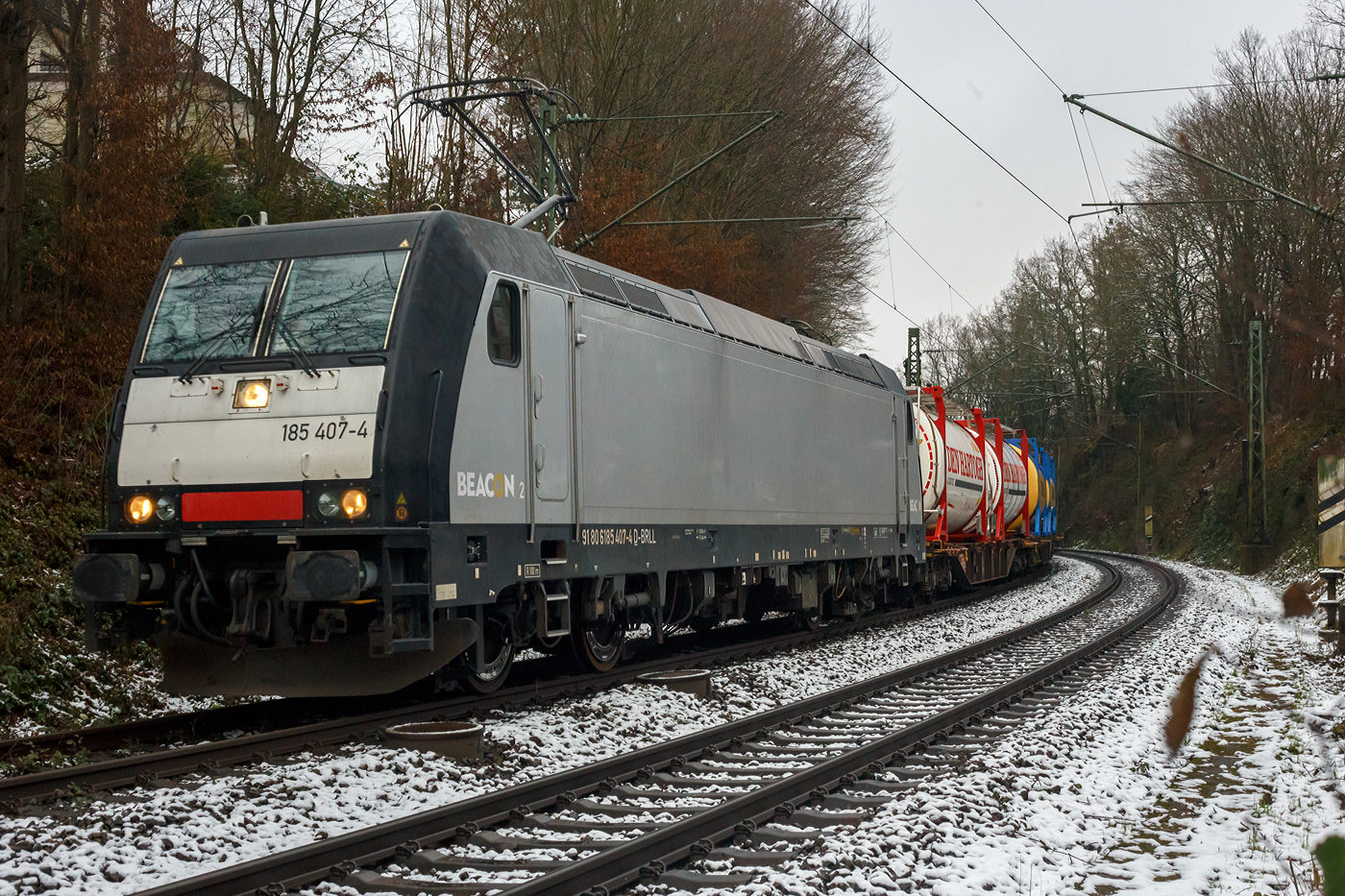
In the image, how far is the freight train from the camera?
26.9ft

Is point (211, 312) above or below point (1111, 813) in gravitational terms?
above

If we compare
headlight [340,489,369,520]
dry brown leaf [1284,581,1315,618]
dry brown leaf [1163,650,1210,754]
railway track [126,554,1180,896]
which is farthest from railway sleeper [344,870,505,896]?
dry brown leaf [1163,650,1210,754]

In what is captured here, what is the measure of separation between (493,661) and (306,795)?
3.41m

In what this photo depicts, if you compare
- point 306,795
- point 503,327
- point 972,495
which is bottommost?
point 306,795

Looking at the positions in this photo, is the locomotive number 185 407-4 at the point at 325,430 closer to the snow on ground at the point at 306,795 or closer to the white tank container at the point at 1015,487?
the snow on ground at the point at 306,795

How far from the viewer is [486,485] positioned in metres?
8.95

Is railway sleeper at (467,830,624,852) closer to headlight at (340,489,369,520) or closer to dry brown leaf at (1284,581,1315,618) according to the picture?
headlight at (340,489,369,520)

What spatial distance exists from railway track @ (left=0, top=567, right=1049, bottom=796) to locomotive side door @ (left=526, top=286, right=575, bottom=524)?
152 cm

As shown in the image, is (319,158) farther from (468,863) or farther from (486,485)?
(468,863)

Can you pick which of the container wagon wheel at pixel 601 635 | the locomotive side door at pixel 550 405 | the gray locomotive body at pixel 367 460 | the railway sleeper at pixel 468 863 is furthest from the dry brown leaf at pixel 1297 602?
the container wagon wheel at pixel 601 635

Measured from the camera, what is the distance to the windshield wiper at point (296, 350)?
852cm

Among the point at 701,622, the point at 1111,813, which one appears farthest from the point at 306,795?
the point at 701,622

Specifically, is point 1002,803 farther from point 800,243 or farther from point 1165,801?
point 800,243

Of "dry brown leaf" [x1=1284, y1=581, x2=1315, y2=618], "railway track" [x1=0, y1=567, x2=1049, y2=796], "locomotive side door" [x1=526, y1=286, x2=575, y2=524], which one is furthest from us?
"locomotive side door" [x1=526, y1=286, x2=575, y2=524]
